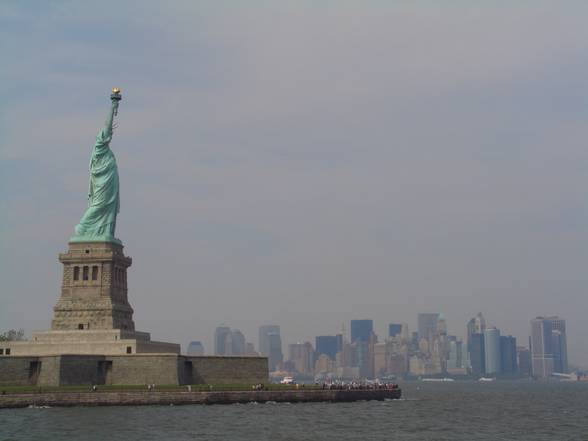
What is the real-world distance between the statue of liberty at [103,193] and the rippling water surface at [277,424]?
2001 centimetres

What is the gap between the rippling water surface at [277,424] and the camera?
181ft

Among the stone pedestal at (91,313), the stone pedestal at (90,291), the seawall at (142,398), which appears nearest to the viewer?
the seawall at (142,398)

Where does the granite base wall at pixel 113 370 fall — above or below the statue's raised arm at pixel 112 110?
below

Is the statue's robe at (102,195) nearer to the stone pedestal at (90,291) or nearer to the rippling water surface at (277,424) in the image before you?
the stone pedestal at (90,291)

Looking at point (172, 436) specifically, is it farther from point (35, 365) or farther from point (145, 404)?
point (35, 365)

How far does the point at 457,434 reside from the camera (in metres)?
59.7

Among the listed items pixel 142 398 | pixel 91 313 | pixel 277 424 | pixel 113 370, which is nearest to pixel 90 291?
pixel 91 313

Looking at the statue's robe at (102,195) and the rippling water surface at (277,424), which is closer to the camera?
the rippling water surface at (277,424)

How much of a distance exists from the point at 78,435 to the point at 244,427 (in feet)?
35.7

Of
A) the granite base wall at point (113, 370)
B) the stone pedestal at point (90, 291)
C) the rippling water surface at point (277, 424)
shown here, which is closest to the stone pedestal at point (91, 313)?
the stone pedestal at point (90, 291)

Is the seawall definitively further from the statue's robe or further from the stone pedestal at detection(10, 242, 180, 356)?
the statue's robe

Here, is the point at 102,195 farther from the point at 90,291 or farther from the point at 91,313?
the point at 91,313

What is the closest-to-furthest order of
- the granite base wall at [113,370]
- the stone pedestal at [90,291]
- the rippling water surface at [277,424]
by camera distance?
the rippling water surface at [277,424] < the granite base wall at [113,370] < the stone pedestal at [90,291]

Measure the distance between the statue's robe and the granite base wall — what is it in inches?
501
